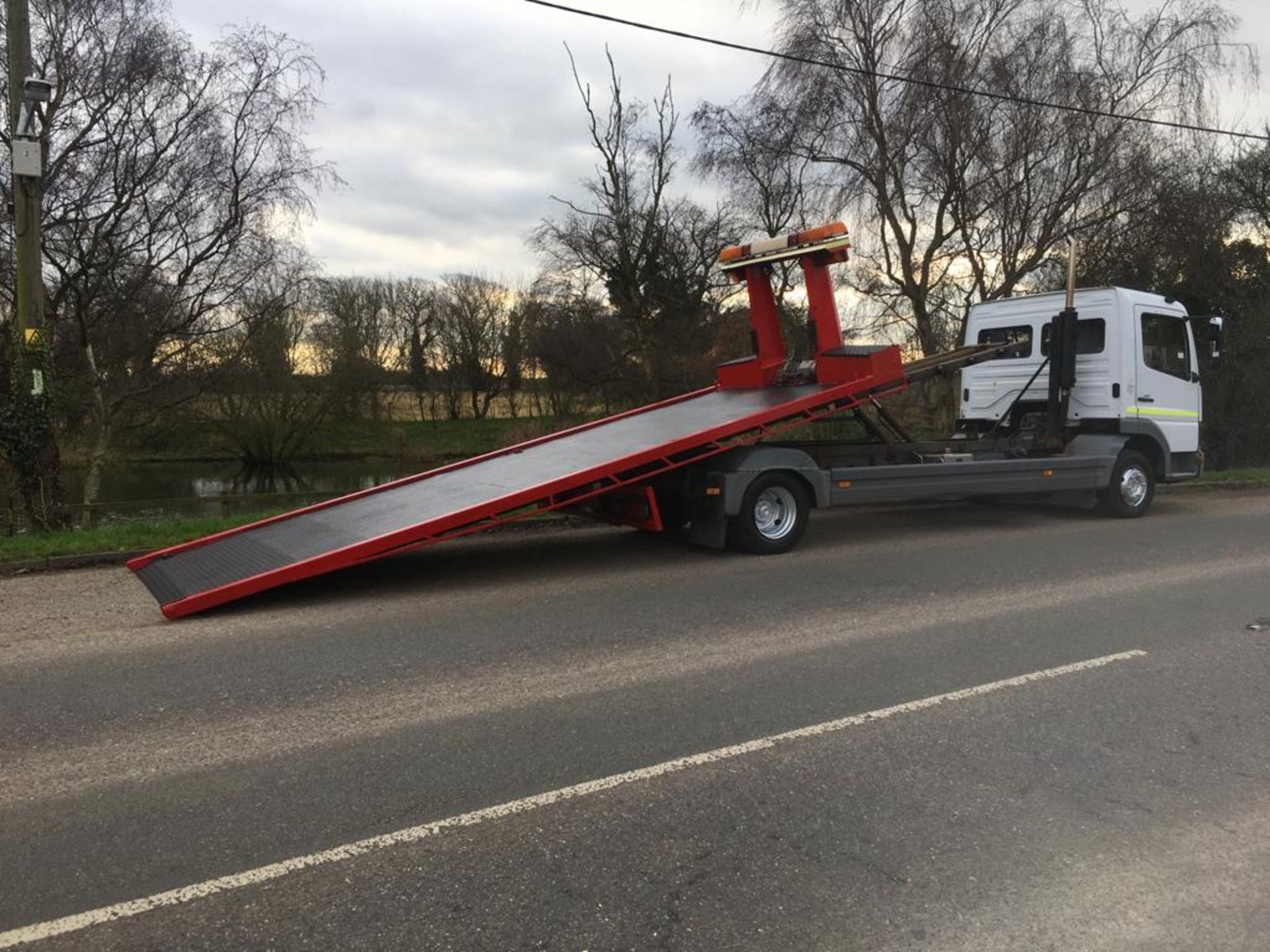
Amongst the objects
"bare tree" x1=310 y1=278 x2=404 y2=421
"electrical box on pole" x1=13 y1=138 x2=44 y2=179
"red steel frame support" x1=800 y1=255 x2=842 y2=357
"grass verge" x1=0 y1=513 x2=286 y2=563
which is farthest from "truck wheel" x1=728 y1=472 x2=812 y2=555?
"bare tree" x1=310 y1=278 x2=404 y2=421

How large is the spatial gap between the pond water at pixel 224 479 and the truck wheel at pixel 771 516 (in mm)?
15504

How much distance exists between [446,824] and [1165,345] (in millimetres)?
12123

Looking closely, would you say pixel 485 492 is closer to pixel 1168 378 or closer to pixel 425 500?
pixel 425 500

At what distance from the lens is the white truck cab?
1156 centimetres

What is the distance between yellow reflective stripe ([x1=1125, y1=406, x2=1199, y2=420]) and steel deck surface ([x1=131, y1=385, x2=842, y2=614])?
4867 millimetres

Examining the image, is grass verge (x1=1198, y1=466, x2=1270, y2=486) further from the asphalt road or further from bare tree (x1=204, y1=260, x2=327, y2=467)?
bare tree (x1=204, y1=260, x2=327, y2=467)

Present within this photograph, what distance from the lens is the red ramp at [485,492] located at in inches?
276

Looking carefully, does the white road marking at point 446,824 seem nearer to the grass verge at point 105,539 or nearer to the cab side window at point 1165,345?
the grass verge at point 105,539

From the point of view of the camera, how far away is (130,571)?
8141mm

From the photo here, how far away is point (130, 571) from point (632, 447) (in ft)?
15.6

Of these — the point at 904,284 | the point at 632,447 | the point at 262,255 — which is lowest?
the point at 632,447

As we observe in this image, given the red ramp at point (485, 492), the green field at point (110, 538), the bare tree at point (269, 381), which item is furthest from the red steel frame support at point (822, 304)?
the bare tree at point (269, 381)

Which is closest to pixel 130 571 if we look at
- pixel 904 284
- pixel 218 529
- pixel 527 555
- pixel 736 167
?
pixel 218 529

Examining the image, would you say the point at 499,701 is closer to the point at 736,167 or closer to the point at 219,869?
the point at 219,869
